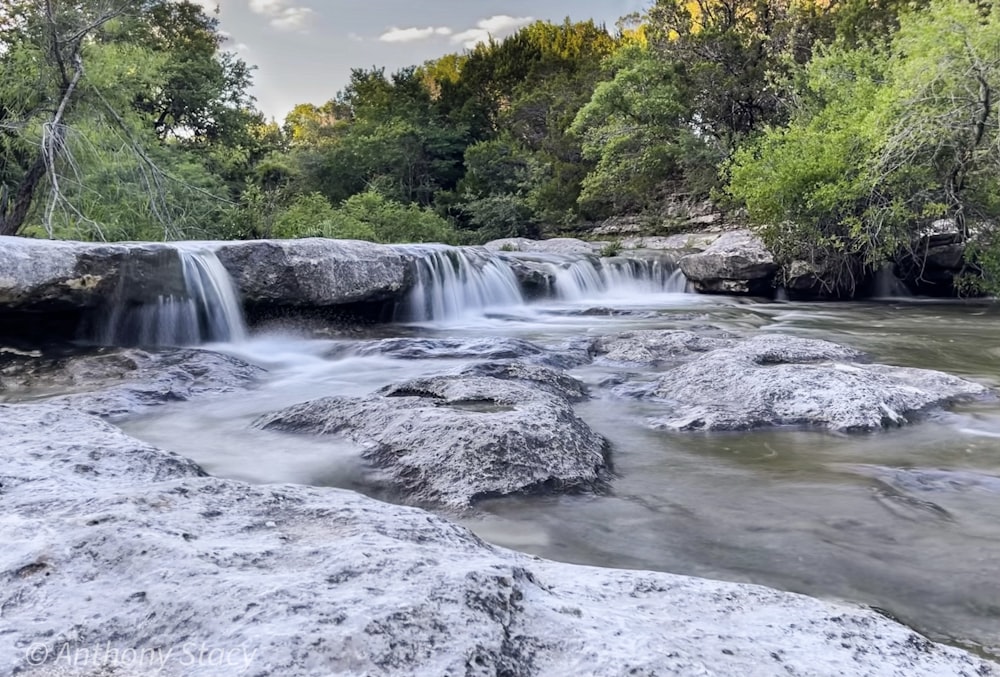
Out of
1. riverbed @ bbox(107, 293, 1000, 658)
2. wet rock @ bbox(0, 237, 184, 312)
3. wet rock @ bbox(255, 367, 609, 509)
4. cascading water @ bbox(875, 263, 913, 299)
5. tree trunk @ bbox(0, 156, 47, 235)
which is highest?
tree trunk @ bbox(0, 156, 47, 235)

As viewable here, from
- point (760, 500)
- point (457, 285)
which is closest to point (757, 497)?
point (760, 500)

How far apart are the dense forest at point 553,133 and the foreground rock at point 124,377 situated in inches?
211

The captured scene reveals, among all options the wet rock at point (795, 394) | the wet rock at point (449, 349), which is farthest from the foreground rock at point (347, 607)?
the wet rock at point (449, 349)

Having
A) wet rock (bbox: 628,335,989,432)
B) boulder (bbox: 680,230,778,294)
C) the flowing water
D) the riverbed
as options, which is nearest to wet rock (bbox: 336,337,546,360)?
the flowing water

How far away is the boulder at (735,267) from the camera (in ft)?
49.7

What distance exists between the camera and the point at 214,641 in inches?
51.9

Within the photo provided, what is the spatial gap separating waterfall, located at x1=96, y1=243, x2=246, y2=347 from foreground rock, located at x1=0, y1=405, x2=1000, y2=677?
19.5ft

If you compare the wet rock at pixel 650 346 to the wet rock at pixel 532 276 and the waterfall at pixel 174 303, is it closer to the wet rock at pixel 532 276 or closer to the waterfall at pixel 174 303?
the waterfall at pixel 174 303

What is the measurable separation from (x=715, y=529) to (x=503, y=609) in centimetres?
177

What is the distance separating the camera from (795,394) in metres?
4.66

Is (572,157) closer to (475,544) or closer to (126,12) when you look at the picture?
(126,12)

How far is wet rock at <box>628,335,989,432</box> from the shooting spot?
445 centimetres

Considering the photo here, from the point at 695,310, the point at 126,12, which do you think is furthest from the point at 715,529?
the point at 126,12

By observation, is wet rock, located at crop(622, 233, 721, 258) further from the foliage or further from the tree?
the tree
